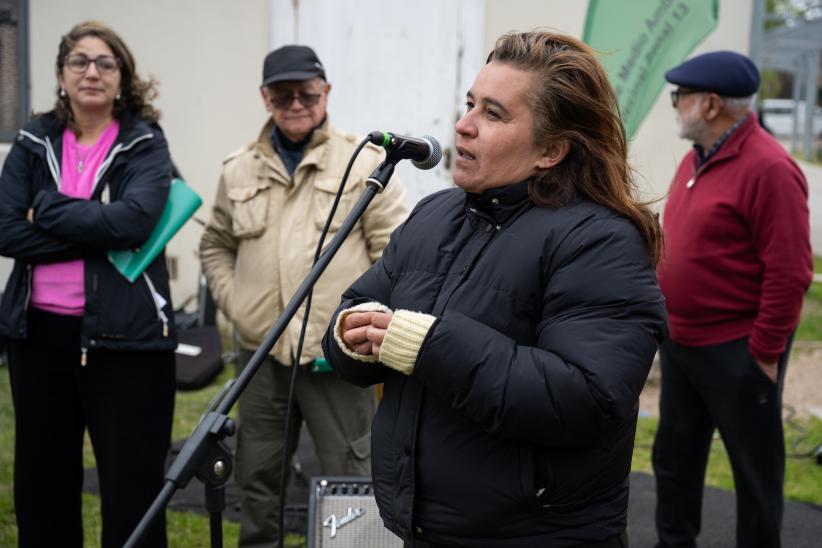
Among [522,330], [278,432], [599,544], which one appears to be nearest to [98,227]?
[278,432]

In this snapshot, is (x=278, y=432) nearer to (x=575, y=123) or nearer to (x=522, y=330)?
(x=522, y=330)

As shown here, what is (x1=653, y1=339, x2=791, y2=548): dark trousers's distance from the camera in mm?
3539

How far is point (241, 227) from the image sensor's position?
360 centimetres

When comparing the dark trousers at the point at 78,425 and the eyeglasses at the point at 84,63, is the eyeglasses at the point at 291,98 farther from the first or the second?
the dark trousers at the point at 78,425

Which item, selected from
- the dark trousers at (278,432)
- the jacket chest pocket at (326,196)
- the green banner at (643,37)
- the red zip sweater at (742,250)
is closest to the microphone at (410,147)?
the jacket chest pocket at (326,196)

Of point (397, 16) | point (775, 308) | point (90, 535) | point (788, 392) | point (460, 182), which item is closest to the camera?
point (460, 182)

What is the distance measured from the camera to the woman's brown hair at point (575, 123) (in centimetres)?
201

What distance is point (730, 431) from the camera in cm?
359

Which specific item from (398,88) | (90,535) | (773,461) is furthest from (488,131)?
(398,88)

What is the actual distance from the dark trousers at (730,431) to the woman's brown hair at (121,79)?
226cm

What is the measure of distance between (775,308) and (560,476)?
1.84 meters

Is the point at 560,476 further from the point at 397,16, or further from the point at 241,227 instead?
the point at 397,16

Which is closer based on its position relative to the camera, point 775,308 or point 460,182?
point 460,182

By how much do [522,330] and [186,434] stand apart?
3986mm
